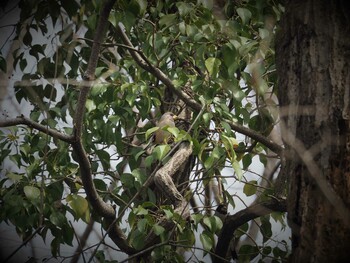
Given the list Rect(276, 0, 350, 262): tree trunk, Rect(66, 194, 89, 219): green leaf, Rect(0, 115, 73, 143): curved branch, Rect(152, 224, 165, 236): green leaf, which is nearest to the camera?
Rect(276, 0, 350, 262): tree trunk

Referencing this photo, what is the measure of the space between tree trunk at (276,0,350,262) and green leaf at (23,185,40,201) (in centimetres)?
122

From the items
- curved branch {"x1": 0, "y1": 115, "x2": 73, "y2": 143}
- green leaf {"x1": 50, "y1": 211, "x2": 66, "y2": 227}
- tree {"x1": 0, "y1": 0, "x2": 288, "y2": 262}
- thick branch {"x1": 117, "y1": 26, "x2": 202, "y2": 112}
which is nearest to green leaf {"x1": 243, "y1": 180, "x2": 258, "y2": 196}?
tree {"x1": 0, "y1": 0, "x2": 288, "y2": 262}

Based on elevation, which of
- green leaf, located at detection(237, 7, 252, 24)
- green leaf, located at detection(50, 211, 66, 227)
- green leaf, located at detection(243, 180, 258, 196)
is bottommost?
green leaf, located at detection(50, 211, 66, 227)

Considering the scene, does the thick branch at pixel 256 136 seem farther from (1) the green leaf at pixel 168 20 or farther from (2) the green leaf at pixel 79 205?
(2) the green leaf at pixel 79 205

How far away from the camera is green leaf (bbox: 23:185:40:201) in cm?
200

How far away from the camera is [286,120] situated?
146cm

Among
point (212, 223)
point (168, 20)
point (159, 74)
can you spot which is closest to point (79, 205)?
point (212, 223)

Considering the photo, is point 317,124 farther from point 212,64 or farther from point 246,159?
point 246,159

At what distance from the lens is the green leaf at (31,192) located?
2002 millimetres

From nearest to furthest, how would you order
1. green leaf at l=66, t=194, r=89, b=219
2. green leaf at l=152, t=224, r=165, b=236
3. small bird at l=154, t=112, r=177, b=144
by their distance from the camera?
1. green leaf at l=152, t=224, r=165, b=236
2. green leaf at l=66, t=194, r=89, b=219
3. small bird at l=154, t=112, r=177, b=144

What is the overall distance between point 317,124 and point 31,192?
4.49ft

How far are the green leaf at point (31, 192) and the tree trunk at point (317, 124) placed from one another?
1219mm

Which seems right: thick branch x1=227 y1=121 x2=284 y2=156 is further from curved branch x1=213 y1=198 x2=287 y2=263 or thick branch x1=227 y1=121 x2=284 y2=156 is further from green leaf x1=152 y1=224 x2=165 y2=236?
green leaf x1=152 y1=224 x2=165 y2=236

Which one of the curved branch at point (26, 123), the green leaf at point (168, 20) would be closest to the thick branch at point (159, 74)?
the green leaf at point (168, 20)
